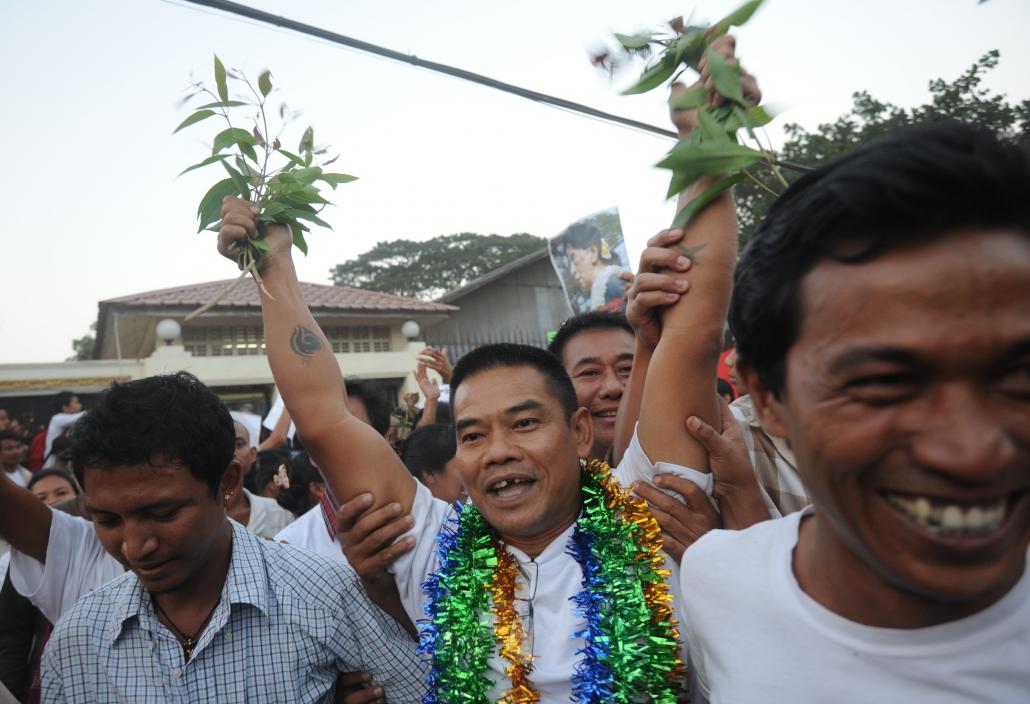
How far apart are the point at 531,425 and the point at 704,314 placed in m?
0.67

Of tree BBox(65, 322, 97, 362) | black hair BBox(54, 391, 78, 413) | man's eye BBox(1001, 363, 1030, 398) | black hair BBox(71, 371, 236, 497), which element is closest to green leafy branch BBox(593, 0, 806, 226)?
man's eye BBox(1001, 363, 1030, 398)

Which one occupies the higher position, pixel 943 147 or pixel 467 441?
pixel 943 147

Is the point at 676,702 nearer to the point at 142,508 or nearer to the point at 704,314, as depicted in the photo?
the point at 704,314

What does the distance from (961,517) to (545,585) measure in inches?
50.8

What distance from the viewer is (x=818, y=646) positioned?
1.16 metres

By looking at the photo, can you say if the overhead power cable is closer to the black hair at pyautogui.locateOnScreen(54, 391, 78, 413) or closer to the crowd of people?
the crowd of people

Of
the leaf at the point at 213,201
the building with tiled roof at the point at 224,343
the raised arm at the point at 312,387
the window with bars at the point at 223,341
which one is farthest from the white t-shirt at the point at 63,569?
the window with bars at the point at 223,341

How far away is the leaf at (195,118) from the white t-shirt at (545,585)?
1374mm

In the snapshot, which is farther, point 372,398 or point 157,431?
point 372,398

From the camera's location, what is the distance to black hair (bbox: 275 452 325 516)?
4.85 meters

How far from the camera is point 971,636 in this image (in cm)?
106

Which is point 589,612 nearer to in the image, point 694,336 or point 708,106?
point 694,336

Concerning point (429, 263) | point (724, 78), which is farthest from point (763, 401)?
point (429, 263)

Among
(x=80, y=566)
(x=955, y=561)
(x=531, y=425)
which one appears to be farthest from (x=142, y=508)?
(x=955, y=561)
